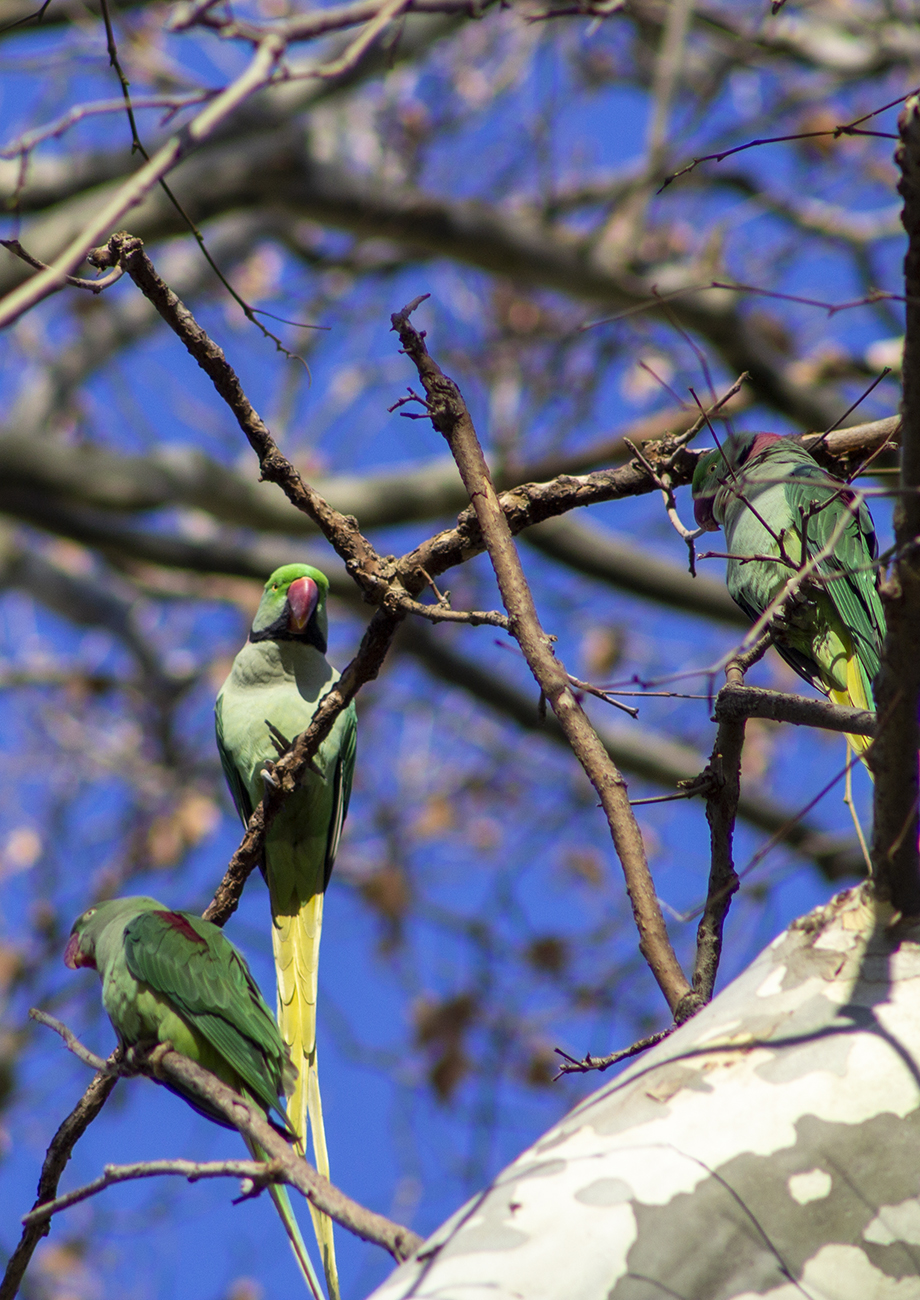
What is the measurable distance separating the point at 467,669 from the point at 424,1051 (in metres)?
2.63

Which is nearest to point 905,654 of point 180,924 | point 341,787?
point 180,924

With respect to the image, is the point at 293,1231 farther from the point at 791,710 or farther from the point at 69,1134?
the point at 791,710

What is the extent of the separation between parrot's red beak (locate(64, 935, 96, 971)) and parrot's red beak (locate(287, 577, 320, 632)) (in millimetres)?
1088

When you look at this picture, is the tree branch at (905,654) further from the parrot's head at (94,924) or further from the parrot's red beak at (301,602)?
the parrot's red beak at (301,602)

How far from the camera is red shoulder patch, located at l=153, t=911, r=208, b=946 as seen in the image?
2467 mm

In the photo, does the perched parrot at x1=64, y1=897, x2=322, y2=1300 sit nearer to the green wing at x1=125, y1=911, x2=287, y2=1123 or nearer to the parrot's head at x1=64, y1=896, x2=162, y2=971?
the green wing at x1=125, y1=911, x2=287, y2=1123

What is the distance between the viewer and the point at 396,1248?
1.41 m

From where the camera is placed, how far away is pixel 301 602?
11.4 ft

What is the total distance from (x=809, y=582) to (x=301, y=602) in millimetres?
1554

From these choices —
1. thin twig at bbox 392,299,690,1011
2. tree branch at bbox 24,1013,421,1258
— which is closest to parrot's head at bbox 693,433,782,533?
thin twig at bbox 392,299,690,1011

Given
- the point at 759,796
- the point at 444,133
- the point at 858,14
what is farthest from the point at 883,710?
the point at 858,14

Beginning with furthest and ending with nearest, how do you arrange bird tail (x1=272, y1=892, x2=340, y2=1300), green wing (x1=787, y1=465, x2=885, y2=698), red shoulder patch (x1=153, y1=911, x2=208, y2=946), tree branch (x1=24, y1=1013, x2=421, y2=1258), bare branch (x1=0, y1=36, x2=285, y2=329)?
green wing (x1=787, y1=465, x2=885, y2=698) < red shoulder patch (x1=153, y1=911, x2=208, y2=946) < bird tail (x1=272, y1=892, x2=340, y2=1300) < tree branch (x1=24, y1=1013, x2=421, y2=1258) < bare branch (x1=0, y1=36, x2=285, y2=329)

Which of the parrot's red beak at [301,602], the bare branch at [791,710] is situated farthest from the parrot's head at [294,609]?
the bare branch at [791,710]

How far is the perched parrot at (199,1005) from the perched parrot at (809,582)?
53.8 inches
